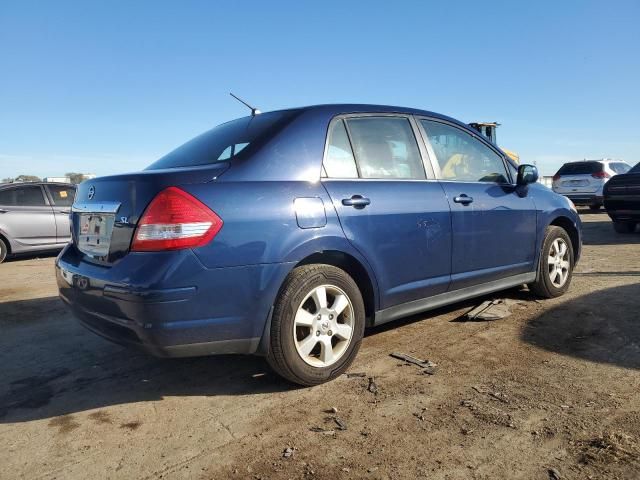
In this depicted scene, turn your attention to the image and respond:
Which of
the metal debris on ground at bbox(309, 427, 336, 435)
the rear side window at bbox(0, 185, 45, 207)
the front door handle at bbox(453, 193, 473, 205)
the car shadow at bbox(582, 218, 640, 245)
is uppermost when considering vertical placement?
the rear side window at bbox(0, 185, 45, 207)

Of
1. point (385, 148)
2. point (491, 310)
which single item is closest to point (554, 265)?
point (491, 310)

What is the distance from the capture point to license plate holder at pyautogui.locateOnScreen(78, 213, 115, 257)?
273 centimetres

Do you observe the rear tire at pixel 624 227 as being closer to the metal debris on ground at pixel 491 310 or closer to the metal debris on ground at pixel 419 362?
the metal debris on ground at pixel 491 310

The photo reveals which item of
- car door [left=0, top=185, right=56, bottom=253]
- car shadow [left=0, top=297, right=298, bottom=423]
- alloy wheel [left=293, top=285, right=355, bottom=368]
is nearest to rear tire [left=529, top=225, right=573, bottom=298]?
alloy wheel [left=293, top=285, right=355, bottom=368]

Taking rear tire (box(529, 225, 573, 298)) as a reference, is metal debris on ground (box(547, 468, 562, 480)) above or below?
below

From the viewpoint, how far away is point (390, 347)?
3.60 meters

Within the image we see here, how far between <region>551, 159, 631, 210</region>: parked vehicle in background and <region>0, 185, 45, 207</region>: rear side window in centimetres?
1379

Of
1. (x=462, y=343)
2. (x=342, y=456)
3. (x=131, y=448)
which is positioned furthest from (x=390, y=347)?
(x=131, y=448)

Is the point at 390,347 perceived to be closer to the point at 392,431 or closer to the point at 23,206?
the point at 392,431

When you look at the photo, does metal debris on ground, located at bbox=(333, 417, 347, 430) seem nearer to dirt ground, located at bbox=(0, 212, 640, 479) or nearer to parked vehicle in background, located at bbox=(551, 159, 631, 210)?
dirt ground, located at bbox=(0, 212, 640, 479)

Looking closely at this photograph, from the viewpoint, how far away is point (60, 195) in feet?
31.3

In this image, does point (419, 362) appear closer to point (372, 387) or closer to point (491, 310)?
point (372, 387)

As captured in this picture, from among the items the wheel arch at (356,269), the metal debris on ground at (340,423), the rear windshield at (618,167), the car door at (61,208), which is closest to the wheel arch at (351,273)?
the wheel arch at (356,269)

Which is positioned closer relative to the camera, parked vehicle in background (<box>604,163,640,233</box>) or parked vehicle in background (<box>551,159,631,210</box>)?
parked vehicle in background (<box>604,163,640,233</box>)
